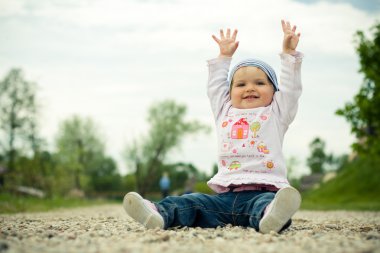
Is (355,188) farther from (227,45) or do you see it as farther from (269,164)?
(269,164)

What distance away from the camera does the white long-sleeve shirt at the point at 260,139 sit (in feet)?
12.9

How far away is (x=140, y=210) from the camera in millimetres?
3441

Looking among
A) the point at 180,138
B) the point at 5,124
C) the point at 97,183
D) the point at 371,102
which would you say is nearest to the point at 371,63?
the point at 371,102

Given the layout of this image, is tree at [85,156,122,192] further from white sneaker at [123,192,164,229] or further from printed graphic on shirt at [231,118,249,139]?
white sneaker at [123,192,164,229]

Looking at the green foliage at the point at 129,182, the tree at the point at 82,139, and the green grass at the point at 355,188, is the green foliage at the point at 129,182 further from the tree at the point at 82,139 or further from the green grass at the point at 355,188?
Result: the green grass at the point at 355,188

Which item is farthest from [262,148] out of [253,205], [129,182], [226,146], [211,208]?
[129,182]

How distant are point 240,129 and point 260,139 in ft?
0.75

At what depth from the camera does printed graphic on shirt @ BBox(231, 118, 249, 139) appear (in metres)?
4.12

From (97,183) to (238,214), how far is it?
188 ft

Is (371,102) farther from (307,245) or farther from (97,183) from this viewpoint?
(97,183)

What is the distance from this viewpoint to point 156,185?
50.3 m

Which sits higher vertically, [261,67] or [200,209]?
[261,67]

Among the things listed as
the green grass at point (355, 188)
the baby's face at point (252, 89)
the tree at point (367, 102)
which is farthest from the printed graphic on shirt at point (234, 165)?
the green grass at point (355, 188)

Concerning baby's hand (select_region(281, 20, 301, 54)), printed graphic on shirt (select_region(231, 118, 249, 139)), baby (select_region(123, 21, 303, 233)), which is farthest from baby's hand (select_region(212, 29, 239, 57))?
printed graphic on shirt (select_region(231, 118, 249, 139))
